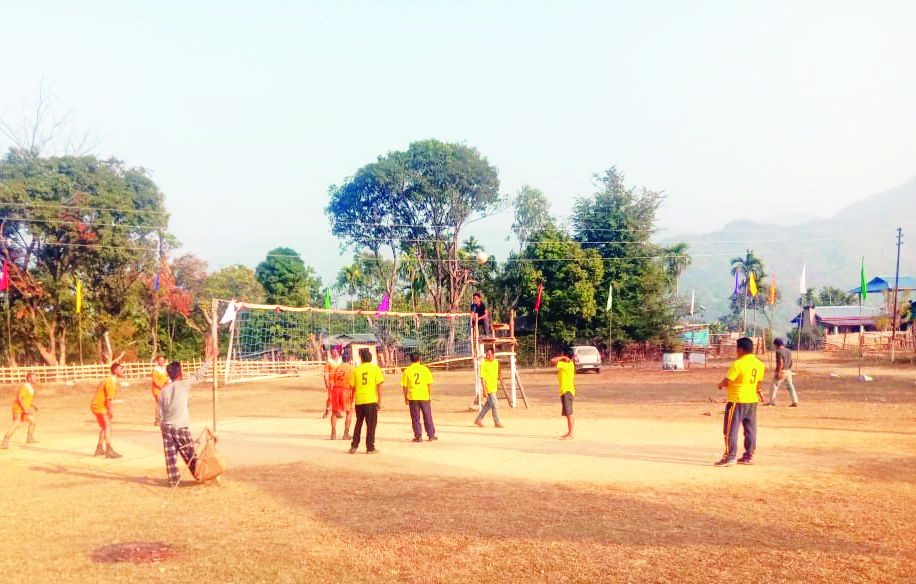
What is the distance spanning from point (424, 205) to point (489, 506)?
4874cm

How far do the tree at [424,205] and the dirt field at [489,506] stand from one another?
39176mm

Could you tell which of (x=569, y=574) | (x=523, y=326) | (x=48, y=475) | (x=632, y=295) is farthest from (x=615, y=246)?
(x=569, y=574)

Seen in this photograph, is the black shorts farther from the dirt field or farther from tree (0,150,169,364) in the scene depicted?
tree (0,150,169,364)

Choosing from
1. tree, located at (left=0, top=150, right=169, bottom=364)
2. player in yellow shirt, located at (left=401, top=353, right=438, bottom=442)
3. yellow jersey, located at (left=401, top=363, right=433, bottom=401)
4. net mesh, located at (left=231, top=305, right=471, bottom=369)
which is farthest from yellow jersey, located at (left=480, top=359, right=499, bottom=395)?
tree, located at (left=0, top=150, right=169, bottom=364)

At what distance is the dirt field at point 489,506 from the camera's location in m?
7.07

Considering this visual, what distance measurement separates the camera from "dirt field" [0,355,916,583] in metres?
7.07

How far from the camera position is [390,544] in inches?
310

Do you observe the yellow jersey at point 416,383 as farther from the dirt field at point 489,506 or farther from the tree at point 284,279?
the tree at point 284,279

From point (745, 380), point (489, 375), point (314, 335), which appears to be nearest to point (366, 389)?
point (489, 375)

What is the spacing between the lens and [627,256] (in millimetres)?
53812

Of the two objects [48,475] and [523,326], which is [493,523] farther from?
[523,326]

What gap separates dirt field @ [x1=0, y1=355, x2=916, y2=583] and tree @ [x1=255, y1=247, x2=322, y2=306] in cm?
4117

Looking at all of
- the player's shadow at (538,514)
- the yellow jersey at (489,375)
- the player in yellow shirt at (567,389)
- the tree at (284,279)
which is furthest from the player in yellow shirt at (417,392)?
the tree at (284,279)

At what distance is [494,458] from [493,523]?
4.80m
